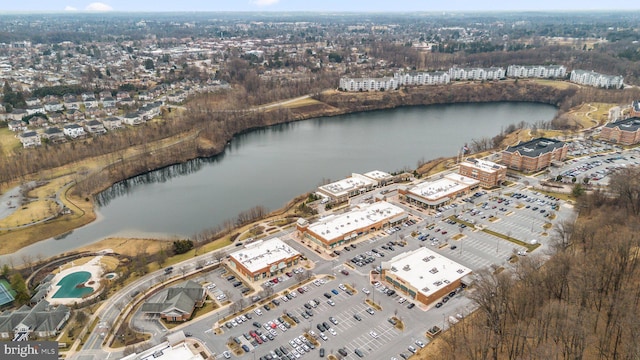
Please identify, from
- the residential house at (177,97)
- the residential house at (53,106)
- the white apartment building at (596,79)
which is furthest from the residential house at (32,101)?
the white apartment building at (596,79)

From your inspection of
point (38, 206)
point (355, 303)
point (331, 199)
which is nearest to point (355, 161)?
point (331, 199)

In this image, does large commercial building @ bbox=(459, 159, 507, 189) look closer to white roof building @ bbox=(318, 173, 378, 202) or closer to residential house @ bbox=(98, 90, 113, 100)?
white roof building @ bbox=(318, 173, 378, 202)

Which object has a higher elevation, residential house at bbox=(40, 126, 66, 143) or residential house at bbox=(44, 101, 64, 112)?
residential house at bbox=(44, 101, 64, 112)

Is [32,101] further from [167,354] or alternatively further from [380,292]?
[380,292]

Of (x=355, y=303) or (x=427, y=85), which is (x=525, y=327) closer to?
(x=355, y=303)

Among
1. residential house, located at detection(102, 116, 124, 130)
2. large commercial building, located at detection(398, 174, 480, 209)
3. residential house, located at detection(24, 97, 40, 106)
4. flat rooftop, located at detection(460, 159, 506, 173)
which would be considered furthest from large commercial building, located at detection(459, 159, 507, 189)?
residential house, located at detection(24, 97, 40, 106)

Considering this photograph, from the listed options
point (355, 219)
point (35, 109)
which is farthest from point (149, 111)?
point (355, 219)
